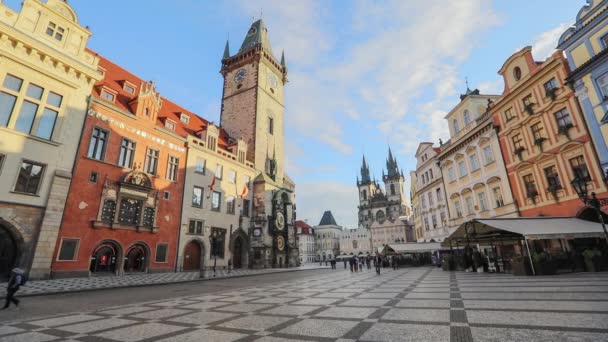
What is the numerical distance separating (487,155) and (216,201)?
26.0 meters

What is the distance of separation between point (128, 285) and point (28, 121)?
12.0 m

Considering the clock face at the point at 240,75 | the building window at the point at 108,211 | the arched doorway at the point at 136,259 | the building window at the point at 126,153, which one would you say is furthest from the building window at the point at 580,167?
the clock face at the point at 240,75

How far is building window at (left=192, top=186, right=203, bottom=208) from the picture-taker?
26344 millimetres

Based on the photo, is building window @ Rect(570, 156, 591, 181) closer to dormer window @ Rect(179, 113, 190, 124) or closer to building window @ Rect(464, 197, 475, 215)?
building window @ Rect(464, 197, 475, 215)

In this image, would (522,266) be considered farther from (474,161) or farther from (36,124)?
(36,124)

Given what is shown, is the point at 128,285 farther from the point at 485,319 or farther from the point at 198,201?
the point at 485,319

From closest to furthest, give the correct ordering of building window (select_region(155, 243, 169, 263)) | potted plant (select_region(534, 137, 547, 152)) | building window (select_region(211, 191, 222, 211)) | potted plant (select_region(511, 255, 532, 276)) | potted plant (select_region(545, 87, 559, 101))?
potted plant (select_region(511, 255, 532, 276)), potted plant (select_region(545, 87, 559, 101)), potted plant (select_region(534, 137, 547, 152)), building window (select_region(155, 243, 169, 263)), building window (select_region(211, 191, 222, 211))

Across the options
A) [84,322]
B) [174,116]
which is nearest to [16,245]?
[84,322]

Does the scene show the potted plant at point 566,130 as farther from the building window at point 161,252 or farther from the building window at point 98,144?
the building window at point 98,144

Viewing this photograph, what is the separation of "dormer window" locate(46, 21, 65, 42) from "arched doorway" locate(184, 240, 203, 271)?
1841 cm

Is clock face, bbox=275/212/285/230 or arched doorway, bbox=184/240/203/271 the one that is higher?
clock face, bbox=275/212/285/230

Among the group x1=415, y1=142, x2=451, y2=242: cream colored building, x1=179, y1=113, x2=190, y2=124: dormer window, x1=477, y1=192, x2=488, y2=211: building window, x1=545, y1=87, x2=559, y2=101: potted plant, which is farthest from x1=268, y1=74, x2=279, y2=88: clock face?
x1=545, y1=87, x2=559, y2=101: potted plant

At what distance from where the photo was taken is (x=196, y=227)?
85.5 ft

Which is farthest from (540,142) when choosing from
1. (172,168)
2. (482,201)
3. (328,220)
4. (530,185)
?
(328,220)
